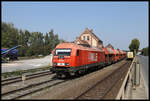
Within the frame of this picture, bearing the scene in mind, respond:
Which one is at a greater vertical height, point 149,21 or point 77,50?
point 149,21

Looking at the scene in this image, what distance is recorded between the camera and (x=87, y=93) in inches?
408

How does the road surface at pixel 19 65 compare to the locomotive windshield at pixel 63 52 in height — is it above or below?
below

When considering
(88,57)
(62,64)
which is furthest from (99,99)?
(88,57)

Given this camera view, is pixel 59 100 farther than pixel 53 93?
No

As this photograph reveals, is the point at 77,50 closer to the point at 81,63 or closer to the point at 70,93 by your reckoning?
the point at 81,63

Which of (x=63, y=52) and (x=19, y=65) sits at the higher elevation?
(x=63, y=52)

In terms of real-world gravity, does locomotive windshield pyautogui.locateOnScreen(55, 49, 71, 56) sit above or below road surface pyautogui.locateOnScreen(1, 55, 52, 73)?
above

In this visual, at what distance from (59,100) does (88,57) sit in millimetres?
9896

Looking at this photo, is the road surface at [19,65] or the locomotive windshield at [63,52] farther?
the road surface at [19,65]

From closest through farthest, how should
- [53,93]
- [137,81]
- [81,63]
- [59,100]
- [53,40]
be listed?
[59,100]
[53,93]
[137,81]
[81,63]
[53,40]

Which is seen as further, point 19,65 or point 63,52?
point 19,65

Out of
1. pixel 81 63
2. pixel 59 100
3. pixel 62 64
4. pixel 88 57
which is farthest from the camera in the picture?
pixel 88 57

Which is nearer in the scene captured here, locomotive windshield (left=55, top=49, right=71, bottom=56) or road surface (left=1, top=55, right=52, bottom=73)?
locomotive windshield (left=55, top=49, right=71, bottom=56)

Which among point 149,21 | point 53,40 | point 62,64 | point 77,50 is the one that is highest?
point 53,40
